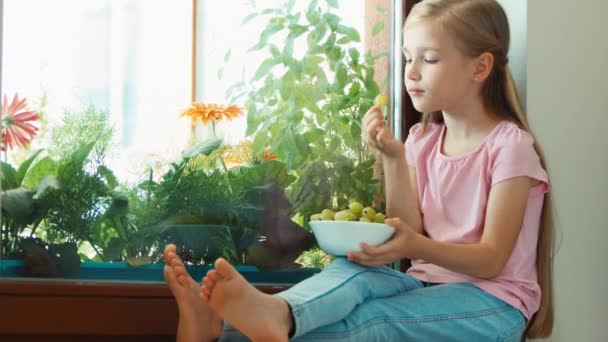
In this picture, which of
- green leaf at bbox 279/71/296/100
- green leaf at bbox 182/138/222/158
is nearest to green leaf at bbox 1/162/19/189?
green leaf at bbox 182/138/222/158

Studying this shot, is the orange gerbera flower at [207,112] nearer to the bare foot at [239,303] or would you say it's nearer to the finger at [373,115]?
the finger at [373,115]

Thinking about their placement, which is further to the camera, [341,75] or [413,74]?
[341,75]

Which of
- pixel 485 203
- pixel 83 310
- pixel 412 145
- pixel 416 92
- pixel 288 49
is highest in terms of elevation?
pixel 288 49

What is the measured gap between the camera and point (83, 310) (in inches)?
65.2

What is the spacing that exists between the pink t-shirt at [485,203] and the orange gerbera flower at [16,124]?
0.81 m

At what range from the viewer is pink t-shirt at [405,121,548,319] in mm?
1553

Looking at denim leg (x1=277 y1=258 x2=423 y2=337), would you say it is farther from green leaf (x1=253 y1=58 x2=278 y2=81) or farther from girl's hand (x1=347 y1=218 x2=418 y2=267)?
green leaf (x1=253 y1=58 x2=278 y2=81)

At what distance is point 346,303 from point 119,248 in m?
0.57

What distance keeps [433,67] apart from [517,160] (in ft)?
0.78

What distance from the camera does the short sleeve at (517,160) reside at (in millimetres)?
1544

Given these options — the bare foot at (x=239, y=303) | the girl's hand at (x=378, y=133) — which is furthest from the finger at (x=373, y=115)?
the bare foot at (x=239, y=303)

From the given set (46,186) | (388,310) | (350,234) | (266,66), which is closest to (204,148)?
(266,66)

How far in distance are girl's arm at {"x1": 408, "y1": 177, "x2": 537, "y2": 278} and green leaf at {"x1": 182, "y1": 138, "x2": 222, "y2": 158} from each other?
19.5 inches

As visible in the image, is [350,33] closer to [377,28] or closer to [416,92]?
[377,28]
